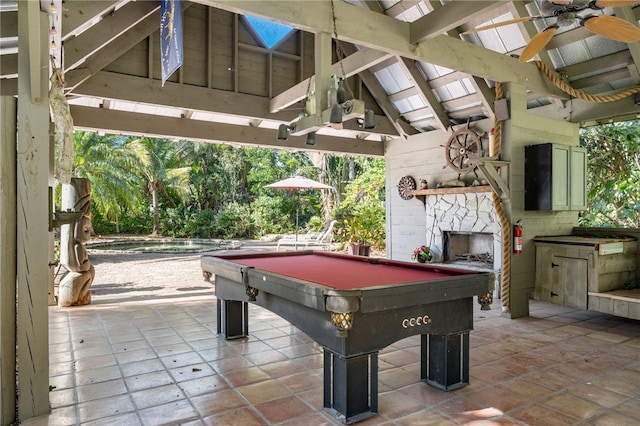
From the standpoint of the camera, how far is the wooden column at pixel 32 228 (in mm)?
2607

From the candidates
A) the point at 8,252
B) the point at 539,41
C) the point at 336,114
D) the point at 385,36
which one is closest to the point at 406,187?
the point at 385,36

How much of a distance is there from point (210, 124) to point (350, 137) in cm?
279

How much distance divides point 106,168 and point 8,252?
11.7 metres

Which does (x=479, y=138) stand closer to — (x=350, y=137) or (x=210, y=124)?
(x=350, y=137)

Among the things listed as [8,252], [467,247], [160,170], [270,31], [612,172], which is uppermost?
[270,31]

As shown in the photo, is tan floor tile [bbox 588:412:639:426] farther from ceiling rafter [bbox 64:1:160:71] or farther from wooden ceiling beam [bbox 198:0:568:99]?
ceiling rafter [bbox 64:1:160:71]

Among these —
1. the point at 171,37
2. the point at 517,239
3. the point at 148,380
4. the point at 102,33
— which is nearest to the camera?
the point at 148,380

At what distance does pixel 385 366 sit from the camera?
349cm

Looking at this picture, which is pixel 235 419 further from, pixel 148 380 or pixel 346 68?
pixel 346 68

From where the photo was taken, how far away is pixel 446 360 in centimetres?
299

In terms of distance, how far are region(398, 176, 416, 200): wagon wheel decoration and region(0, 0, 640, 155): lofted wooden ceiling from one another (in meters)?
0.90

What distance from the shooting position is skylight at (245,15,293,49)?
6848mm

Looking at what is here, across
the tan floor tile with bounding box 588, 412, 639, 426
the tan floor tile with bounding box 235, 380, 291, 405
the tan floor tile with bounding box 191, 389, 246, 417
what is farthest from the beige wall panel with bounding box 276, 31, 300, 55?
the tan floor tile with bounding box 588, 412, 639, 426

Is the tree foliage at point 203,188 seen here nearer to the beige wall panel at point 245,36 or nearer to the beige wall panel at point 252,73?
the beige wall panel at point 252,73
